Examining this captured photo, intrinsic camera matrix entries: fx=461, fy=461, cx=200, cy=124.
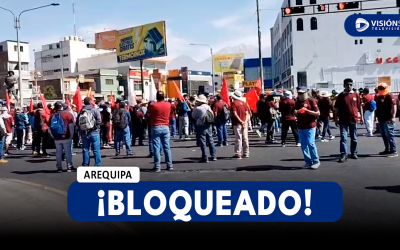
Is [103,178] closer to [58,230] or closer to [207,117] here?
[58,230]

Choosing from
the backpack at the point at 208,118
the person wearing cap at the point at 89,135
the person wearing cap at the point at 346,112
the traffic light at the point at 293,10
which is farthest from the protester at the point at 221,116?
the traffic light at the point at 293,10

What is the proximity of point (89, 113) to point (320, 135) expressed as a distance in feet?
28.4

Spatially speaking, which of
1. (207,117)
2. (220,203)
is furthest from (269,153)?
(220,203)

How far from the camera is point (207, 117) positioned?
11.6 m

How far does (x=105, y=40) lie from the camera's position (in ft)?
318

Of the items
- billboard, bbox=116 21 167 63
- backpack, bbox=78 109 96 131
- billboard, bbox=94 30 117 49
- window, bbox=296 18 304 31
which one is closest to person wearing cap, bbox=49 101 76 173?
backpack, bbox=78 109 96 131

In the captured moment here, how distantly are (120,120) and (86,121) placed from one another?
131 inches

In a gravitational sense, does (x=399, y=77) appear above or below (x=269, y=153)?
above

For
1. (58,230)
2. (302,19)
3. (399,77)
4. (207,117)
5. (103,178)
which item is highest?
(302,19)

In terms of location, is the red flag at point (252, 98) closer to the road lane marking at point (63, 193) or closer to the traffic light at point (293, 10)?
the traffic light at point (293, 10)

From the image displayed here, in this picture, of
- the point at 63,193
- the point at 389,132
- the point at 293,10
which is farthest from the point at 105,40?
the point at 63,193

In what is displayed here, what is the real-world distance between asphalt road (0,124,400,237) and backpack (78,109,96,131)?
1.15 m

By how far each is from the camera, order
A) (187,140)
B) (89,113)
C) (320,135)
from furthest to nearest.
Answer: (187,140) → (320,135) → (89,113)

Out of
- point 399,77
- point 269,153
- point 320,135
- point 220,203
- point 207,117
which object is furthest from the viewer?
point 399,77
